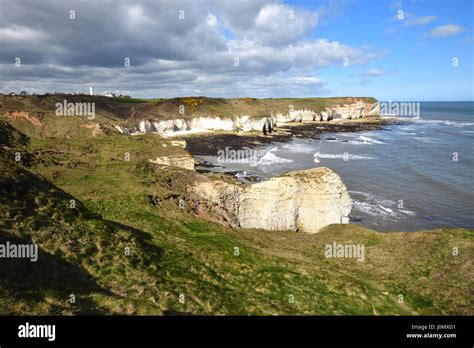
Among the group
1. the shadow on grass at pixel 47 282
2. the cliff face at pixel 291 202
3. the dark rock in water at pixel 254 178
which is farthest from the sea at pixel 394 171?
the shadow on grass at pixel 47 282

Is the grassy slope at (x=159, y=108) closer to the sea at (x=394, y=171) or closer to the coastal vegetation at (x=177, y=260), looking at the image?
the sea at (x=394, y=171)

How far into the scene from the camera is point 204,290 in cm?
1374

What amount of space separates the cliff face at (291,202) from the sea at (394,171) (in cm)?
1036

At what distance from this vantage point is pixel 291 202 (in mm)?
27922

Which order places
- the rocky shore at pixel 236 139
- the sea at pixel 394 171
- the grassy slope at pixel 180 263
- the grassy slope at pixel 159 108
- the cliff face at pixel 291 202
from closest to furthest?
1. the grassy slope at pixel 180 263
2. the cliff face at pixel 291 202
3. the sea at pixel 394 171
4. the rocky shore at pixel 236 139
5. the grassy slope at pixel 159 108

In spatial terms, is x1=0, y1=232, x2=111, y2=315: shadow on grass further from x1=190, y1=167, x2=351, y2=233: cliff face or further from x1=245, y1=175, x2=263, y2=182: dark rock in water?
x1=245, y1=175, x2=263, y2=182: dark rock in water

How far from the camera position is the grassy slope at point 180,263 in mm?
11562

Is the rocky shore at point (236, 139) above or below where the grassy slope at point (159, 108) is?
below

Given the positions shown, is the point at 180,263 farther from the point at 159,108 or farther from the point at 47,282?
the point at 159,108

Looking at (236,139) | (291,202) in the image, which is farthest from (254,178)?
(236,139)

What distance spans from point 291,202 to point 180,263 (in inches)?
561

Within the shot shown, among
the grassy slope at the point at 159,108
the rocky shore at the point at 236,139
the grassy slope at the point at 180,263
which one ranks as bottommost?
the grassy slope at the point at 180,263

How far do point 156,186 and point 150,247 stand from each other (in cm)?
930
